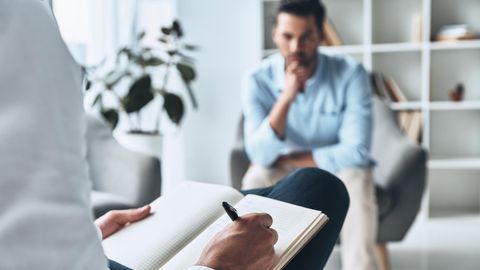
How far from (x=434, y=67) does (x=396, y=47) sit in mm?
298

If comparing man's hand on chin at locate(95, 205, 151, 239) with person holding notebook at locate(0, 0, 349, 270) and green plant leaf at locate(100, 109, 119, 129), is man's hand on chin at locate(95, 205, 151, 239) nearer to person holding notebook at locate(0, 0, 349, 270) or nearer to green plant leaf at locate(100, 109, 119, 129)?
person holding notebook at locate(0, 0, 349, 270)

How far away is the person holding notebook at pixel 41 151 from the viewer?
1.34ft

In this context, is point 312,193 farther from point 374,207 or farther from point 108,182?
point 108,182

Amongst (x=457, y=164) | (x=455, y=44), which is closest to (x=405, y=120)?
(x=457, y=164)

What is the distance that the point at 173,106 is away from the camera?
285 cm

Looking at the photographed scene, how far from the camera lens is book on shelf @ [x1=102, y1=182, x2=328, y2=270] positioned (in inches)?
31.8

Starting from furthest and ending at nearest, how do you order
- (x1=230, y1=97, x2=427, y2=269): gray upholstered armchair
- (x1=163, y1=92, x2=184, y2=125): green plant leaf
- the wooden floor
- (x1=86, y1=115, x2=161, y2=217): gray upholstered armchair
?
(x1=163, y1=92, x2=184, y2=125): green plant leaf < the wooden floor < (x1=230, y1=97, x2=427, y2=269): gray upholstered armchair < (x1=86, y1=115, x2=161, y2=217): gray upholstered armchair

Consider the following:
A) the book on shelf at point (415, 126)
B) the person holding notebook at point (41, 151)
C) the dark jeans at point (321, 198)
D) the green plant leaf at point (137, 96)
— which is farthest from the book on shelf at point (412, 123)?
the person holding notebook at point (41, 151)

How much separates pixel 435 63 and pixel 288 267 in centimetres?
283

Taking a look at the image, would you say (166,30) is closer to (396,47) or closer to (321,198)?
(396,47)

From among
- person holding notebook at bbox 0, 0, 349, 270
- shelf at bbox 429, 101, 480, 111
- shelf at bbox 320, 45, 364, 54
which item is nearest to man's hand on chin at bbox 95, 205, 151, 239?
person holding notebook at bbox 0, 0, 349, 270

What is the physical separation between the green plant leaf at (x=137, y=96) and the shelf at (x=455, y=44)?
1.58m

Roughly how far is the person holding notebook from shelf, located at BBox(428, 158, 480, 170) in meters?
3.06

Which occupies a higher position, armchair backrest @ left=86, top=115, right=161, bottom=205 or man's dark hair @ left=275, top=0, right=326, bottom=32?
man's dark hair @ left=275, top=0, right=326, bottom=32
